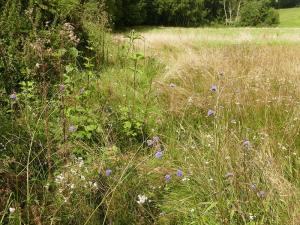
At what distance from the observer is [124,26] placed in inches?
1807

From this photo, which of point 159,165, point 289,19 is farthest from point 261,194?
point 289,19

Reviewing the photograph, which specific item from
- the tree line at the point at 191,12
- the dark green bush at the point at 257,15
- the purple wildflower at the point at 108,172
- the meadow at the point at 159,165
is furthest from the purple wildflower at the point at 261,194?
the dark green bush at the point at 257,15

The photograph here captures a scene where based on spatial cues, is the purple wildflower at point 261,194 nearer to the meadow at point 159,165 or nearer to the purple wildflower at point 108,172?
the meadow at point 159,165

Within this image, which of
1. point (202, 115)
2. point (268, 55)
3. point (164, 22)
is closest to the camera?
point (202, 115)

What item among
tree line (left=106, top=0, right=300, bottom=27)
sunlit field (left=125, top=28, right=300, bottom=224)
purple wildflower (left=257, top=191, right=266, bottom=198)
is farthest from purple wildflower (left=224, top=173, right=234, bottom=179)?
tree line (left=106, top=0, right=300, bottom=27)

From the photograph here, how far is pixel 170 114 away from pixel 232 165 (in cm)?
152

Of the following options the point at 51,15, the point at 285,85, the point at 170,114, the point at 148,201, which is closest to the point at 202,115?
the point at 170,114

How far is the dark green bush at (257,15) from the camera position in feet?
198

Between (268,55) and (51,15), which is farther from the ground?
(51,15)

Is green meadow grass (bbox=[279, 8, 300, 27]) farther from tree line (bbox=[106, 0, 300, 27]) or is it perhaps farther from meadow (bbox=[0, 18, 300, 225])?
meadow (bbox=[0, 18, 300, 225])

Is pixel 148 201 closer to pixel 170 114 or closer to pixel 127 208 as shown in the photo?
pixel 127 208

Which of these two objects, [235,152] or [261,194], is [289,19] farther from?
[261,194]

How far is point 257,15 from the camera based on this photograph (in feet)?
198

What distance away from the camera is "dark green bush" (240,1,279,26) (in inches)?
2382
